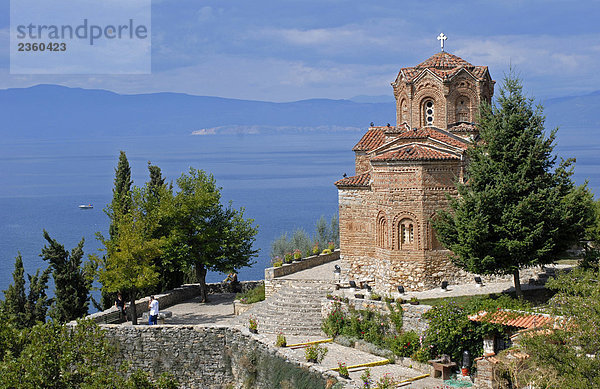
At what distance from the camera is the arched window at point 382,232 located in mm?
23844

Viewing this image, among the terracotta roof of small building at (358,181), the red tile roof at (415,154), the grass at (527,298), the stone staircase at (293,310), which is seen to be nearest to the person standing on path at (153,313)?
the stone staircase at (293,310)

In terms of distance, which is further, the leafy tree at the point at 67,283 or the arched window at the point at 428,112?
the arched window at the point at 428,112

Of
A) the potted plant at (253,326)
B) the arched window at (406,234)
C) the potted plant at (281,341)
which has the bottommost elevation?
the potted plant at (281,341)

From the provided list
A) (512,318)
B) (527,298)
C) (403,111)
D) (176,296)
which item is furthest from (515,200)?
(176,296)

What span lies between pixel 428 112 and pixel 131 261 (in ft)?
41.3

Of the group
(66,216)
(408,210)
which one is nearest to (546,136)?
(408,210)

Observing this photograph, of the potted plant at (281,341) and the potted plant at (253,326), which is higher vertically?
the potted plant at (253,326)

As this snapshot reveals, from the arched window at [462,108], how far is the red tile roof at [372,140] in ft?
10.9

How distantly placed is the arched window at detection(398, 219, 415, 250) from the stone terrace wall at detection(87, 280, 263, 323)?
8522 millimetres

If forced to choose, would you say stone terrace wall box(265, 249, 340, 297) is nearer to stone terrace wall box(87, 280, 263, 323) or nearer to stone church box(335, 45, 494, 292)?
stone terrace wall box(87, 280, 263, 323)

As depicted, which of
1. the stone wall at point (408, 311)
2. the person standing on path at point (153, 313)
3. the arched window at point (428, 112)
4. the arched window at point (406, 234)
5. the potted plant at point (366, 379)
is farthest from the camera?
the arched window at point (428, 112)

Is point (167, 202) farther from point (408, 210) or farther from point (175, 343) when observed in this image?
point (408, 210)

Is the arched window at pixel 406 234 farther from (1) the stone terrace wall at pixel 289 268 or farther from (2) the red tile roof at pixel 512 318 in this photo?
(2) the red tile roof at pixel 512 318

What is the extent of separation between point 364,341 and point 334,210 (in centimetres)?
9838
